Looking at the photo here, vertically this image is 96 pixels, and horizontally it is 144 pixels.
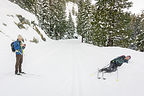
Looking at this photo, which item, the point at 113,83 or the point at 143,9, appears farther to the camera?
the point at 143,9

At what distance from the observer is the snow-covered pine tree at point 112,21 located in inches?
531

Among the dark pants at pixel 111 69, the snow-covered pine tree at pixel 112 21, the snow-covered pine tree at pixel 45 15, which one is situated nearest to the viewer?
the dark pants at pixel 111 69

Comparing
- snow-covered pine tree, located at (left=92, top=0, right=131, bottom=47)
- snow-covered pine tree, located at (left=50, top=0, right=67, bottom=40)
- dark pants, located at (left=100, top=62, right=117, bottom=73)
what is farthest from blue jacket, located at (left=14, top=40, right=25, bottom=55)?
snow-covered pine tree, located at (left=50, top=0, right=67, bottom=40)

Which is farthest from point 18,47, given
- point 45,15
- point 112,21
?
point 45,15

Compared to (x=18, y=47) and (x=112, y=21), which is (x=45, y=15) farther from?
(x=18, y=47)

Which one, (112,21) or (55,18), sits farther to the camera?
(55,18)

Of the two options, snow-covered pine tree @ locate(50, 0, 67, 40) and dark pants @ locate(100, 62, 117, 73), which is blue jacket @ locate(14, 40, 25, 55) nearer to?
dark pants @ locate(100, 62, 117, 73)

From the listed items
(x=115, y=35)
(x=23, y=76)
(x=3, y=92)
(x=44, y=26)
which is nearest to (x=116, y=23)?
(x=115, y=35)

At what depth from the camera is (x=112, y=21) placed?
14.0m

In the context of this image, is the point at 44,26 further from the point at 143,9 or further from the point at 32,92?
the point at 32,92

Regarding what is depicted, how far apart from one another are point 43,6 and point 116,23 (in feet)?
82.1

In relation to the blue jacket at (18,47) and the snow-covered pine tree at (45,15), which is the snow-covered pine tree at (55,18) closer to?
the snow-covered pine tree at (45,15)

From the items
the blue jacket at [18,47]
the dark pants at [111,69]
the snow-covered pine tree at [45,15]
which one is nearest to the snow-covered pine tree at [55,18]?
the snow-covered pine tree at [45,15]

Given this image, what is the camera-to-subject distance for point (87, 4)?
27.4m
